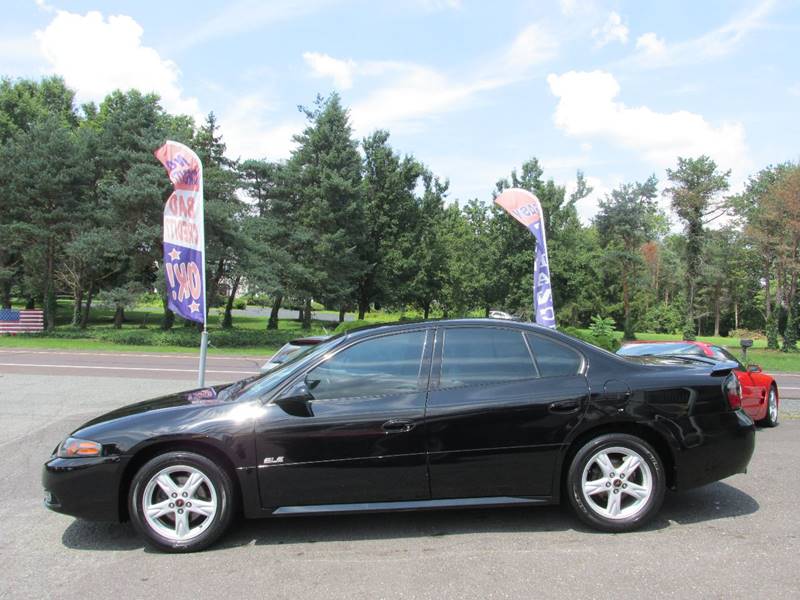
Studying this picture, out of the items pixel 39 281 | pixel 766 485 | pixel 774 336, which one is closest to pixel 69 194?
pixel 39 281

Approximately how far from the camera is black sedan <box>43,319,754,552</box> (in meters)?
4.06

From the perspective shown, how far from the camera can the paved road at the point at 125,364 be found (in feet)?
49.5

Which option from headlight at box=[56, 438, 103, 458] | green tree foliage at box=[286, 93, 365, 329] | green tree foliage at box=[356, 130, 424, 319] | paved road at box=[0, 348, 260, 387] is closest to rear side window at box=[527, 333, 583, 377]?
headlight at box=[56, 438, 103, 458]

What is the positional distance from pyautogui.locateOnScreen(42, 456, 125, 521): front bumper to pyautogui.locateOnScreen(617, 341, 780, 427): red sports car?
6321mm

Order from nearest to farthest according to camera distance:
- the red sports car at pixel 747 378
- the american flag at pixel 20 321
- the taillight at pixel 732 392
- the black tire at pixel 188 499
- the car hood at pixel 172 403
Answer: the black tire at pixel 188 499 < the car hood at pixel 172 403 < the taillight at pixel 732 392 < the red sports car at pixel 747 378 < the american flag at pixel 20 321

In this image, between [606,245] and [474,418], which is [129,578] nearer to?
[474,418]

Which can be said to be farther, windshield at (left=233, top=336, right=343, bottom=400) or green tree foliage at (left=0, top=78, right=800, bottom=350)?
green tree foliage at (left=0, top=78, right=800, bottom=350)

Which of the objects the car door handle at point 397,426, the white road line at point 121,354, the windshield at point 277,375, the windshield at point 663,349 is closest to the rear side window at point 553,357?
the car door handle at point 397,426

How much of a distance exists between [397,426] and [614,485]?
163 cm

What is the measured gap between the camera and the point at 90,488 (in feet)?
13.3

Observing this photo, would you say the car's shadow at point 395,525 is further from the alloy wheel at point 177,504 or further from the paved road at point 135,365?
the paved road at point 135,365

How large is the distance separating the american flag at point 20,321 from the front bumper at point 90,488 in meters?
30.6

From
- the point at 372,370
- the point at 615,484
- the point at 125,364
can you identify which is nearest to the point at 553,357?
the point at 615,484

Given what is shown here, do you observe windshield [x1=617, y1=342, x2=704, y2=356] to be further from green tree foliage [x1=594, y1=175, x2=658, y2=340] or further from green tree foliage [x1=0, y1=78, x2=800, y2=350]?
green tree foliage [x1=594, y1=175, x2=658, y2=340]
